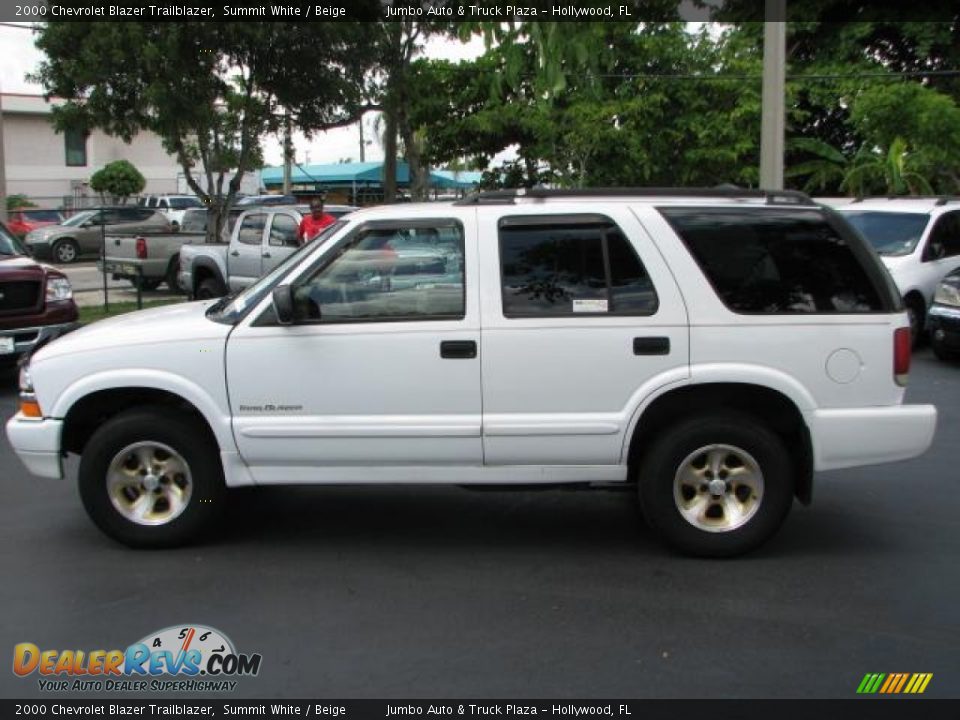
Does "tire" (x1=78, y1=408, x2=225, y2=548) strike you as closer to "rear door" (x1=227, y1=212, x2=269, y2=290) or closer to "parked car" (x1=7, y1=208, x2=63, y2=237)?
"rear door" (x1=227, y1=212, x2=269, y2=290)

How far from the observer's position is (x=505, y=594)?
16.1 ft

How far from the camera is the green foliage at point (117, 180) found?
133ft

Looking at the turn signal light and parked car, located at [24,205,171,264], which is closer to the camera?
the turn signal light

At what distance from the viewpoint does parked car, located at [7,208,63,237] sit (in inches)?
1150

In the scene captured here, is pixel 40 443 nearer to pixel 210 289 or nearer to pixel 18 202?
pixel 210 289

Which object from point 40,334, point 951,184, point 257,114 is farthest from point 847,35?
point 40,334

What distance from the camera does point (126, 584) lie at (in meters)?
5.05

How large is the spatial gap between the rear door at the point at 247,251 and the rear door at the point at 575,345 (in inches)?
437

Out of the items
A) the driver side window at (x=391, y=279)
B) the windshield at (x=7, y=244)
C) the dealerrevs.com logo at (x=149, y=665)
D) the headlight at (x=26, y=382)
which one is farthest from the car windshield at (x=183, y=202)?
the dealerrevs.com logo at (x=149, y=665)

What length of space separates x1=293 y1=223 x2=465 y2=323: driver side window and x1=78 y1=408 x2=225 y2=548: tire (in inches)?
37.8

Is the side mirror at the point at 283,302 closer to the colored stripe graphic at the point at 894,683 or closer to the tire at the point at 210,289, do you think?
the colored stripe graphic at the point at 894,683

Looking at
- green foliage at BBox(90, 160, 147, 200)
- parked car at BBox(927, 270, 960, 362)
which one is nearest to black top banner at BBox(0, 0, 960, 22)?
parked car at BBox(927, 270, 960, 362)

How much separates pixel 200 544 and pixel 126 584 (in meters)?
0.62

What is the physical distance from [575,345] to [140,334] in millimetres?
2303
